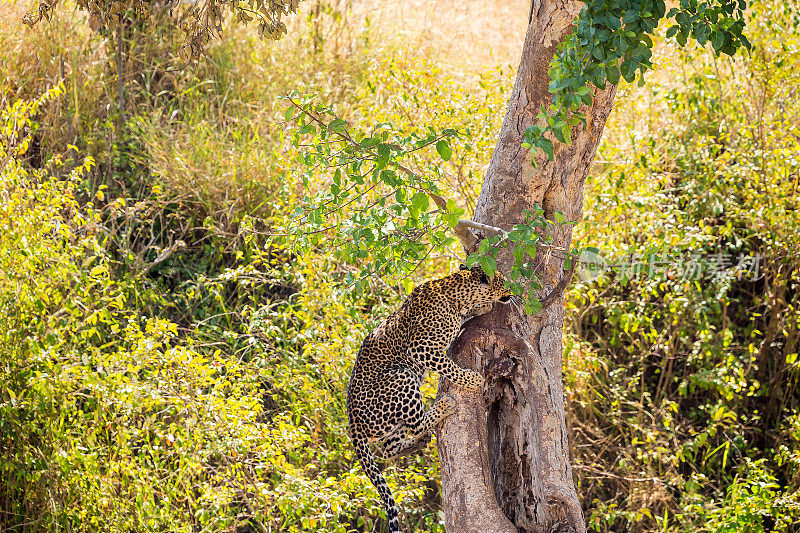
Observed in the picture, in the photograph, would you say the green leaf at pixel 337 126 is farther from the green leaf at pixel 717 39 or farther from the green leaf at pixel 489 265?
the green leaf at pixel 717 39

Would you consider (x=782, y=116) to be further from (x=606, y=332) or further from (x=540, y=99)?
(x=540, y=99)

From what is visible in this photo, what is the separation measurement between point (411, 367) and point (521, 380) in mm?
523

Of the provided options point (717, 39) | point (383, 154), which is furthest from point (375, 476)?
point (717, 39)

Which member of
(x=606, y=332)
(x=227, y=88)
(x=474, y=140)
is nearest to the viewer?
(x=474, y=140)

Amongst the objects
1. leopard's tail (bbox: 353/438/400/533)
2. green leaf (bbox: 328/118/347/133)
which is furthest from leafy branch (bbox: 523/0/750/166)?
leopard's tail (bbox: 353/438/400/533)

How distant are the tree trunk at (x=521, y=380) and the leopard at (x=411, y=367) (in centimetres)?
8

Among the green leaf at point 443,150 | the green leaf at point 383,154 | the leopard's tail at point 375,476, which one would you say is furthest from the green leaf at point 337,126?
the leopard's tail at point 375,476

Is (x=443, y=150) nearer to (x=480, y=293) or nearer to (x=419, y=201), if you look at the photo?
(x=419, y=201)

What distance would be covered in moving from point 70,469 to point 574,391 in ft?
11.0

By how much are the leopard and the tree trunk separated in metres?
0.08

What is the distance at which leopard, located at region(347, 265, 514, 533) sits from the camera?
366cm

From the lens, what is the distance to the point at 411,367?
3.82 meters

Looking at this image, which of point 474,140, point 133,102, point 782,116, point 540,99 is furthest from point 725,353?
point 133,102

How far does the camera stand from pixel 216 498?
473 centimetres
